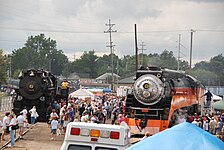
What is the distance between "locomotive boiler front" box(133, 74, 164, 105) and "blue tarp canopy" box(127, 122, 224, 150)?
54.8 feet

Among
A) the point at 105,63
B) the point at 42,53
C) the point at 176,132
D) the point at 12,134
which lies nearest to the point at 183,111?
the point at 12,134

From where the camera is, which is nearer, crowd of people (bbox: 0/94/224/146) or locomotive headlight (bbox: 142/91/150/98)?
crowd of people (bbox: 0/94/224/146)

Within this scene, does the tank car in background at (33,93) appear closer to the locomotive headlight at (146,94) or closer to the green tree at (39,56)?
the locomotive headlight at (146,94)

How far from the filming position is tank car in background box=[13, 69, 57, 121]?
3005 centimetres

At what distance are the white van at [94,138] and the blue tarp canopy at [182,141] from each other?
2987 mm

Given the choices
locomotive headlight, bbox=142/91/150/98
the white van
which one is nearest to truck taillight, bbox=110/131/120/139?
the white van

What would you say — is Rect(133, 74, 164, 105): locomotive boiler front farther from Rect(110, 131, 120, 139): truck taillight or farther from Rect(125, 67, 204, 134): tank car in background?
Rect(110, 131, 120, 139): truck taillight

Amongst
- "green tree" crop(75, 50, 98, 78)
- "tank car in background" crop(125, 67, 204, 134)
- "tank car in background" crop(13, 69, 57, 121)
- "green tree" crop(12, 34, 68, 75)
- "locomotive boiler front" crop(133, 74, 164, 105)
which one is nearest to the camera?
"tank car in background" crop(125, 67, 204, 134)

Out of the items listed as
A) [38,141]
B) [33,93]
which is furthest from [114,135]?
[33,93]

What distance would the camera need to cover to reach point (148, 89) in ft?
73.5

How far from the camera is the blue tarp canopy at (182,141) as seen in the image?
16.5 feet

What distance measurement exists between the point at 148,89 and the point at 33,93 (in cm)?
1047

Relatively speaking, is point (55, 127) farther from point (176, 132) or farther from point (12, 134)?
point (176, 132)

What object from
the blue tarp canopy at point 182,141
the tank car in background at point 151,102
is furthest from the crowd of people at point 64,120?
the blue tarp canopy at point 182,141
